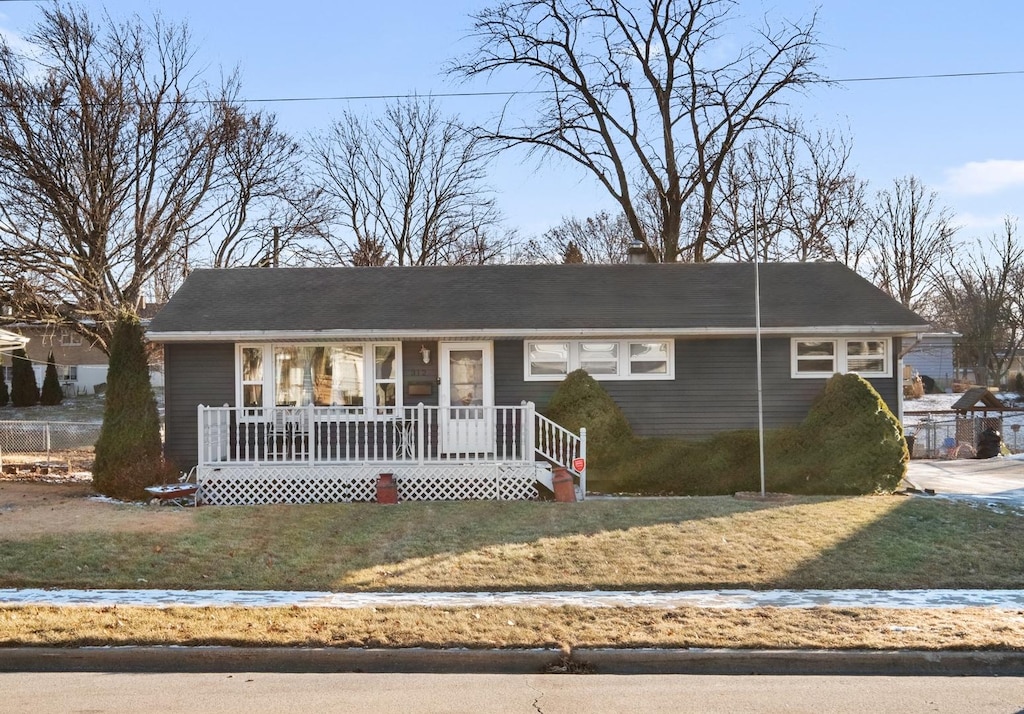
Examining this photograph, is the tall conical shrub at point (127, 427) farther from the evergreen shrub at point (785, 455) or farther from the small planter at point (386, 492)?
the evergreen shrub at point (785, 455)

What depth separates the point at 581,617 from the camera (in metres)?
7.62

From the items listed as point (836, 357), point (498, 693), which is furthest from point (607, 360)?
point (498, 693)

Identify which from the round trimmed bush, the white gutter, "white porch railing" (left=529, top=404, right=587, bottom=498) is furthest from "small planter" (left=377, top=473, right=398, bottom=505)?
the round trimmed bush

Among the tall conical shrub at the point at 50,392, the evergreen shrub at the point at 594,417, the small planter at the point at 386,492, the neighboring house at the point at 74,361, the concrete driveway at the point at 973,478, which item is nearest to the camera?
the small planter at the point at 386,492

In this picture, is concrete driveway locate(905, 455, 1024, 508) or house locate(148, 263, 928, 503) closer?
concrete driveway locate(905, 455, 1024, 508)

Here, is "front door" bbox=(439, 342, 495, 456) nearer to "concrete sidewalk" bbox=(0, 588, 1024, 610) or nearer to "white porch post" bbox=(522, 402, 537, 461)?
"white porch post" bbox=(522, 402, 537, 461)

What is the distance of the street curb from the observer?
657 cm

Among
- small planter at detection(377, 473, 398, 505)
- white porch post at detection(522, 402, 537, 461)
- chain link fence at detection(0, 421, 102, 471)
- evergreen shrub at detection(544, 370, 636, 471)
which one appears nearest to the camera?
small planter at detection(377, 473, 398, 505)

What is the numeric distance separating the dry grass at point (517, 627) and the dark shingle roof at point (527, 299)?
8.25m

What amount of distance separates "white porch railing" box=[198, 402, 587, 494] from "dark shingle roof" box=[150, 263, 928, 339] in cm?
166

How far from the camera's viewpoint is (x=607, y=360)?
16.1m

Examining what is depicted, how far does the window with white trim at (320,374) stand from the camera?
16.0 metres

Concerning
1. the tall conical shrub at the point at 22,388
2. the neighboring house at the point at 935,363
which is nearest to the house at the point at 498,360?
the tall conical shrub at the point at 22,388

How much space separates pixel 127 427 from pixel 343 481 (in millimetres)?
3968
